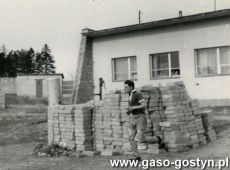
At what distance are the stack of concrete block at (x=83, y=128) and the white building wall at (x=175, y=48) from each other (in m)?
5.36

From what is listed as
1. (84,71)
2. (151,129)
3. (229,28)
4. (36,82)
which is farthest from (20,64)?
(151,129)

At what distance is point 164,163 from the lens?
9.02m

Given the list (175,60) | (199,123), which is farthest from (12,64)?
(199,123)

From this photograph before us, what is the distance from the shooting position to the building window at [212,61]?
18344mm

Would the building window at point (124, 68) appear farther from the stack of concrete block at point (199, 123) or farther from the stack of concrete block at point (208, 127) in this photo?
the stack of concrete block at point (199, 123)

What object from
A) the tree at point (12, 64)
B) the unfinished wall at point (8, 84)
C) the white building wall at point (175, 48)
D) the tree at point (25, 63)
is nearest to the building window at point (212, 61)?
the white building wall at point (175, 48)

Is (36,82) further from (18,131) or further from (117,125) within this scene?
(117,125)

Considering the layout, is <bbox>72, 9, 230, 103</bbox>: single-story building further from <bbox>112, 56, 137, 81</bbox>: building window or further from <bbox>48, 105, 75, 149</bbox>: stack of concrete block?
<bbox>48, 105, 75, 149</bbox>: stack of concrete block

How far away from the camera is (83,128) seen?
461 inches

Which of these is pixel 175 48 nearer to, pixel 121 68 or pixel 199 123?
pixel 121 68

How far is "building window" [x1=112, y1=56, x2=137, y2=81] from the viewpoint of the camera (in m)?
21.5

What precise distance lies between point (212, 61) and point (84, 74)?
277 inches

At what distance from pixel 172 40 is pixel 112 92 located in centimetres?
919

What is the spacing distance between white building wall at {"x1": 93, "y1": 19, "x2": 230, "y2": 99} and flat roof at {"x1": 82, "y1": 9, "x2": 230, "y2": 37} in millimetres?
266
